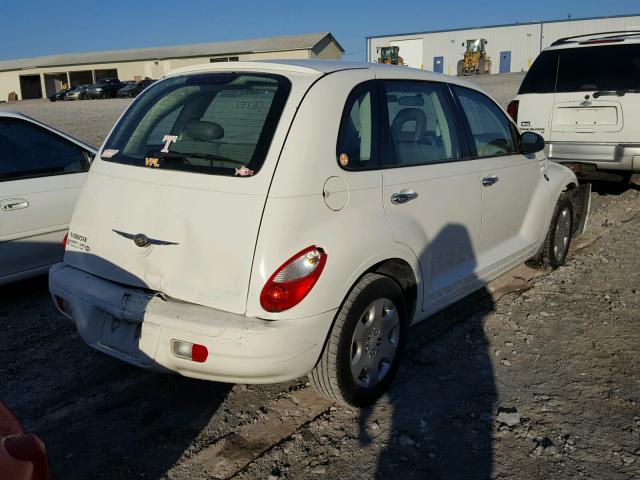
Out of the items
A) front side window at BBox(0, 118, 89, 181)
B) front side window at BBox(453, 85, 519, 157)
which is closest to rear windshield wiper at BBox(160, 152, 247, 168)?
front side window at BBox(453, 85, 519, 157)

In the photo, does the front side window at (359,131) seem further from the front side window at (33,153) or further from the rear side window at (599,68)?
Answer: the rear side window at (599,68)

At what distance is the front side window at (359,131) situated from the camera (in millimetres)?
3150

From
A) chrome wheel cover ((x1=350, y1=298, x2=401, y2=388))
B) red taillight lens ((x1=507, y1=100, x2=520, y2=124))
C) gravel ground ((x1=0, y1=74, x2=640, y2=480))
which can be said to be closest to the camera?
gravel ground ((x1=0, y1=74, x2=640, y2=480))

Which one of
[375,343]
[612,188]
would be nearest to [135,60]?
[612,188]

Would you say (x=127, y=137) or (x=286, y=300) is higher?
(x=127, y=137)

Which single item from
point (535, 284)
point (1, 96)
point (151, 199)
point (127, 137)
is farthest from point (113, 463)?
point (1, 96)

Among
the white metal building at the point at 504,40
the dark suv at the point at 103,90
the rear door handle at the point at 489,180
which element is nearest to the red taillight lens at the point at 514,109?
the rear door handle at the point at 489,180

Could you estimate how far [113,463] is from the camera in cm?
294

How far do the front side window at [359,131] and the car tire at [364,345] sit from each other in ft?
1.97

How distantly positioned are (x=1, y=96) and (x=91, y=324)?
76.5m

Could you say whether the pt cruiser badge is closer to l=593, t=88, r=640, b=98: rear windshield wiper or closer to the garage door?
l=593, t=88, r=640, b=98: rear windshield wiper

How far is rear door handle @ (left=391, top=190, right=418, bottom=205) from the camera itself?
3.33 metres

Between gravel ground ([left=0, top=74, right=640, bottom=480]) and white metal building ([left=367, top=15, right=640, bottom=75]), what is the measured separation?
54237mm

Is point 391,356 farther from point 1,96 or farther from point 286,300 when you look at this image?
point 1,96
